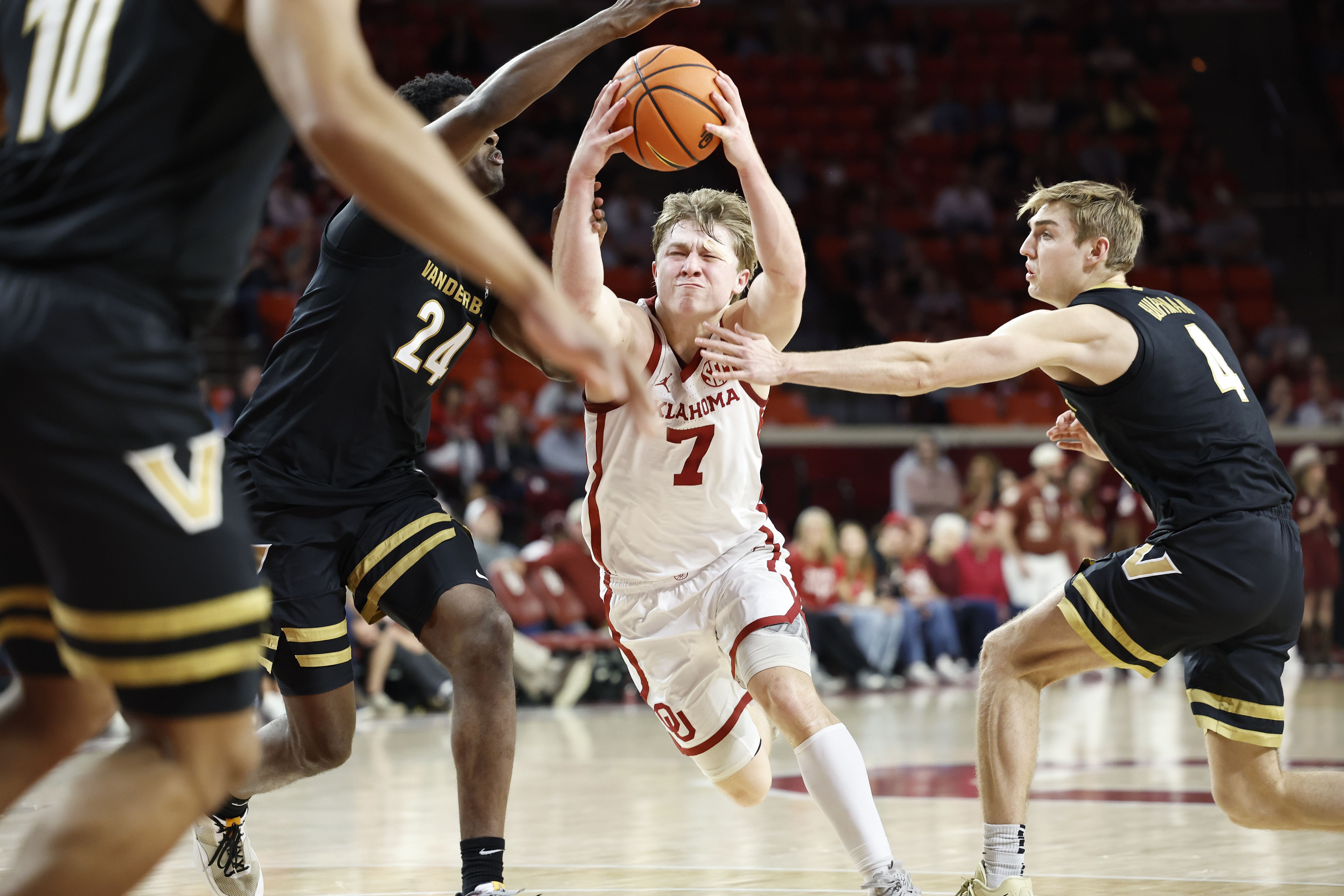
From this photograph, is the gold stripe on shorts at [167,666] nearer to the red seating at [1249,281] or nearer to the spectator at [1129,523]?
the spectator at [1129,523]

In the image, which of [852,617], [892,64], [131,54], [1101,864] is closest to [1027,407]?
[852,617]

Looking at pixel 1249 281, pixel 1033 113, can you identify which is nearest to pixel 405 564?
pixel 1249 281

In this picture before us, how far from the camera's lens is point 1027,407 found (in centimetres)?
1658

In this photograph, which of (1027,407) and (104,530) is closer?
(104,530)

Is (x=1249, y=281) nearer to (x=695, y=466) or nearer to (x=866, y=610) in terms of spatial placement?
(x=866, y=610)

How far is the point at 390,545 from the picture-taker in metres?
4.51

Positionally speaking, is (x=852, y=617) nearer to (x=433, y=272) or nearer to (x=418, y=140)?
(x=433, y=272)

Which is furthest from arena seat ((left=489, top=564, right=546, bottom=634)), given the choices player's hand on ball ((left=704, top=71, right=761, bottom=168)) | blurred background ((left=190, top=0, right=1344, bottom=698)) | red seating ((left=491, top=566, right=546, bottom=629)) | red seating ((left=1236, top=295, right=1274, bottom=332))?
red seating ((left=1236, top=295, right=1274, bottom=332))

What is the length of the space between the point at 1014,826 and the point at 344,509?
2.22 m

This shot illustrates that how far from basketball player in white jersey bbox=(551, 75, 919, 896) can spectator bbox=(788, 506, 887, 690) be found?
26.5 ft

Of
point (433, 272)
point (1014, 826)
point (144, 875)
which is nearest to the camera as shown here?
point (144, 875)

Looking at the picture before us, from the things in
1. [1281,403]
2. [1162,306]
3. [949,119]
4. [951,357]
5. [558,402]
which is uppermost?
[949,119]

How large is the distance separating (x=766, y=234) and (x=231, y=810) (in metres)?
2.45

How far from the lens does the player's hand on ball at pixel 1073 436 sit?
5090 millimetres
